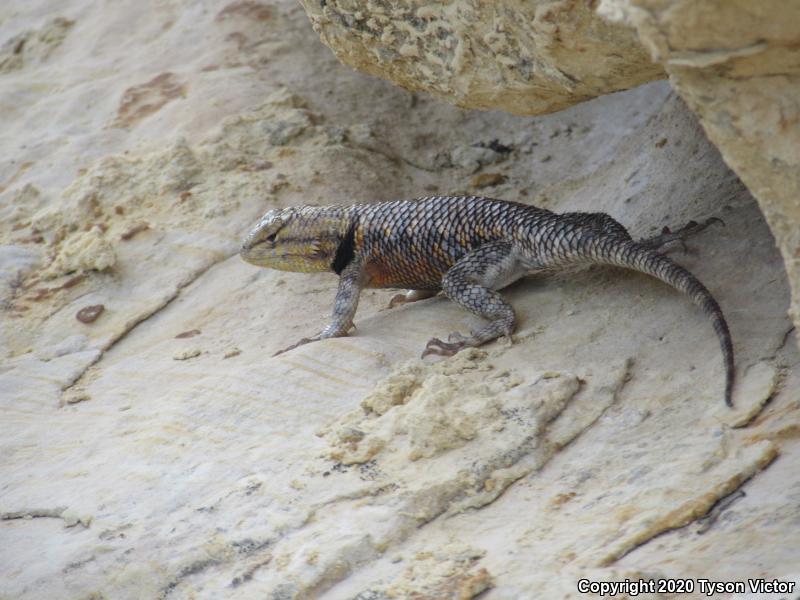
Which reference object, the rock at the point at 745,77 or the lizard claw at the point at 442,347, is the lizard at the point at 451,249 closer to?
the lizard claw at the point at 442,347

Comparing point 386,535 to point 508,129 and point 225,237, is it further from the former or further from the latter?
point 508,129

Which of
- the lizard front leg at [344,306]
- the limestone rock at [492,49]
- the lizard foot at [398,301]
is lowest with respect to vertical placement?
the lizard foot at [398,301]

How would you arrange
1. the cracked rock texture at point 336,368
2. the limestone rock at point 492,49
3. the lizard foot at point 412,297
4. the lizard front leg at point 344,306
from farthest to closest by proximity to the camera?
1. the lizard foot at point 412,297
2. the lizard front leg at point 344,306
3. the limestone rock at point 492,49
4. the cracked rock texture at point 336,368

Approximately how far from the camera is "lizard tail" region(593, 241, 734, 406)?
10.8ft

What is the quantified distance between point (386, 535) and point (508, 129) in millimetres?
4177

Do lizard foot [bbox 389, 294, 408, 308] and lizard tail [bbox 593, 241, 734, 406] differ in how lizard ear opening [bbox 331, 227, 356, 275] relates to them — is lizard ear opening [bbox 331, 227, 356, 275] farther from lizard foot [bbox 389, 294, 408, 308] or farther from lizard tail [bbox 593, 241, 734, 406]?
lizard tail [bbox 593, 241, 734, 406]

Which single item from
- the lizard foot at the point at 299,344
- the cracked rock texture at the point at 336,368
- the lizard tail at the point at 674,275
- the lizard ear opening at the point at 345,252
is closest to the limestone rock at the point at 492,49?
the lizard tail at the point at 674,275

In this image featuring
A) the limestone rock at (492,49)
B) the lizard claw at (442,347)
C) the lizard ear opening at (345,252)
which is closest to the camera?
the limestone rock at (492,49)

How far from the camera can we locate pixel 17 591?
297cm

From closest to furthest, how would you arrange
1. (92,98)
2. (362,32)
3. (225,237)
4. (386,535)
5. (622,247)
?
(386,535) → (622,247) → (362,32) → (225,237) → (92,98)

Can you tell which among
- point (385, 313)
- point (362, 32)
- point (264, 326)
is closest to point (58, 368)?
point (264, 326)

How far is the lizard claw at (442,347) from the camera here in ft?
13.2

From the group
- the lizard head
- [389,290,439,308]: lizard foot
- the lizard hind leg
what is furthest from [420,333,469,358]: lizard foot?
the lizard head

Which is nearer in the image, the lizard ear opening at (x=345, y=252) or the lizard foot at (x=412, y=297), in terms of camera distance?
the lizard ear opening at (x=345, y=252)
